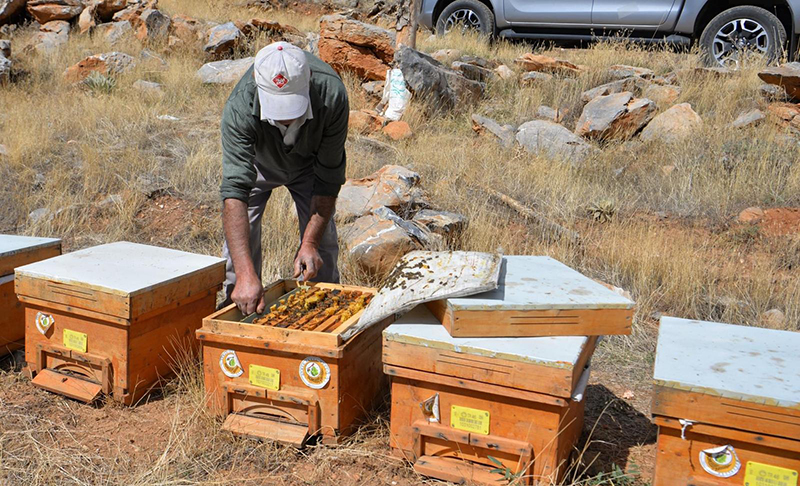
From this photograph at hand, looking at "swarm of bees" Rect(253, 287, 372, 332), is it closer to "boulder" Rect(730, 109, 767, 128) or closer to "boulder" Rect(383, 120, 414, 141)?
"boulder" Rect(383, 120, 414, 141)

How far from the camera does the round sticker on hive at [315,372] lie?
2754 millimetres

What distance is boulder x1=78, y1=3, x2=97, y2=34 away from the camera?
38.4 ft

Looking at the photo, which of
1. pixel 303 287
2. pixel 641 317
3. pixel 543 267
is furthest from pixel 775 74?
pixel 303 287

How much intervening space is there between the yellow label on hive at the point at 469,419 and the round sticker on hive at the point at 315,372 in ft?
1.76

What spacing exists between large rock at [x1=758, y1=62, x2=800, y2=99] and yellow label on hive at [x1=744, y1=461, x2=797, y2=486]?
6211 millimetres

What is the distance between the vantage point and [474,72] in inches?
341

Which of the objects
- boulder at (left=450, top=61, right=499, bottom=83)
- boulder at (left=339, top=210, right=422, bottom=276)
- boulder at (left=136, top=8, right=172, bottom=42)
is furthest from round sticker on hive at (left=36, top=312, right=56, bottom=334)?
boulder at (left=136, top=8, right=172, bottom=42)

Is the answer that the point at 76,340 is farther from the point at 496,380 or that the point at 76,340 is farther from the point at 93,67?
the point at 93,67

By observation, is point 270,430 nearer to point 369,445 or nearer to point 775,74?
point 369,445

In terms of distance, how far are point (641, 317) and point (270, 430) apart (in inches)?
104

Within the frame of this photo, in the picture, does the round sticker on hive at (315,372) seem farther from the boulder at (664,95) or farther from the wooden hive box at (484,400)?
the boulder at (664,95)

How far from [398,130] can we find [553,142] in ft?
5.46

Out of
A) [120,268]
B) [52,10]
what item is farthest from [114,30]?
[120,268]

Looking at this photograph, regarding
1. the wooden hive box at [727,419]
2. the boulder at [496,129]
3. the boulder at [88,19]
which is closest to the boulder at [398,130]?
the boulder at [496,129]
